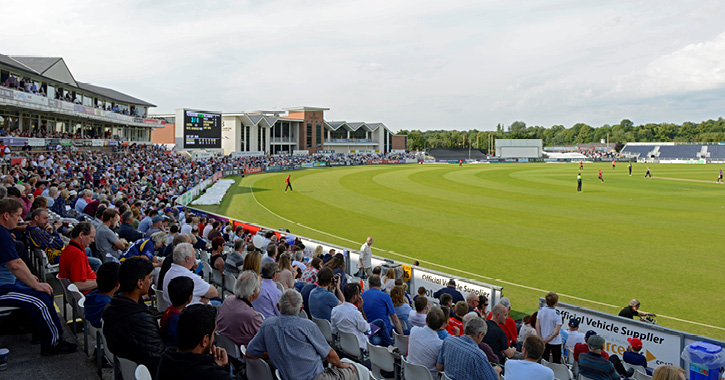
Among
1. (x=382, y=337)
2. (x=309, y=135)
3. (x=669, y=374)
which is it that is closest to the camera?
(x=669, y=374)

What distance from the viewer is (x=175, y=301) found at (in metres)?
4.48

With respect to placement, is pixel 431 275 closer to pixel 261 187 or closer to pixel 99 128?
pixel 261 187

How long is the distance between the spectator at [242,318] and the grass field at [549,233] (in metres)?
9.26

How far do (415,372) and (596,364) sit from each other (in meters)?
2.29

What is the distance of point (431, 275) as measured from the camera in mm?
12039

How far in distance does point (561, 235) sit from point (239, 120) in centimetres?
7492

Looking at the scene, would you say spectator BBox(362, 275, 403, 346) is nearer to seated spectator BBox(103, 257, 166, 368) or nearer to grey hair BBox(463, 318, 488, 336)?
grey hair BBox(463, 318, 488, 336)

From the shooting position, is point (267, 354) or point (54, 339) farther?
point (54, 339)

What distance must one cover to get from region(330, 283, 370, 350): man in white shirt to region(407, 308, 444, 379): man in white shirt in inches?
33.4

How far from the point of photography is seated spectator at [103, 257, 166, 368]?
14.1 feet

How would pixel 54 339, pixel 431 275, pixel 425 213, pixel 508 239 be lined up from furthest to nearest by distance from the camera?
pixel 425 213 < pixel 508 239 < pixel 431 275 < pixel 54 339

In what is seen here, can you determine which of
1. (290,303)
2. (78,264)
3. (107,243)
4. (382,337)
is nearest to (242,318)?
(290,303)

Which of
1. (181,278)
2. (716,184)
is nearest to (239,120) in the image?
(716,184)

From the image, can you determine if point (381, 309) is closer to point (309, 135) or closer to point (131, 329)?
point (131, 329)
